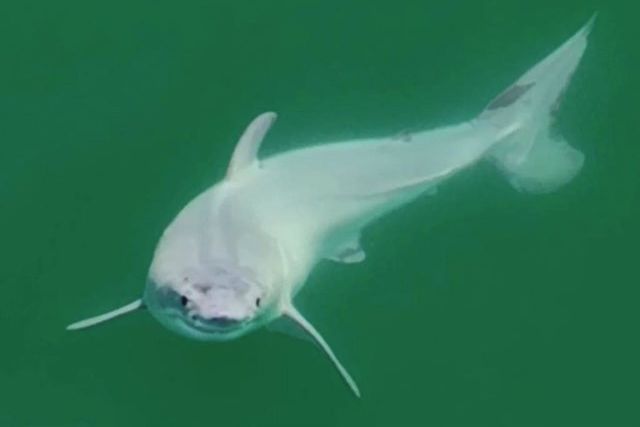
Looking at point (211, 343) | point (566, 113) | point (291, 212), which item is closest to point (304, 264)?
point (291, 212)

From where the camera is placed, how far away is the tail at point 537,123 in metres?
8.66

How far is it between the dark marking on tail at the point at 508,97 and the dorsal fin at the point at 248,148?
5.42ft

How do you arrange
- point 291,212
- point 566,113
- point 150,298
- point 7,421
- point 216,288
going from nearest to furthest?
point 216,288 → point 150,298 → point 291,212 → point 7,421 → point 566,113

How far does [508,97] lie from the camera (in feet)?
28.5

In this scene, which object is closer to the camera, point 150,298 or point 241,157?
point 150,298

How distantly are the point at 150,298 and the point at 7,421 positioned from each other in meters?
1.79

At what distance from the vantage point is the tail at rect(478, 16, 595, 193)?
8664mm

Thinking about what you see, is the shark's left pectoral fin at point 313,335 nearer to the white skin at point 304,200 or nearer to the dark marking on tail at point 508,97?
the white skin at point 304,200

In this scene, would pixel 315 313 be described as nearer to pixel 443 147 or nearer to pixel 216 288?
pixel 443 147

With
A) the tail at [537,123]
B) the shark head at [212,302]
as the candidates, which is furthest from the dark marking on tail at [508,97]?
the shark head at [212,302]

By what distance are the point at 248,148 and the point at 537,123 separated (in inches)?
83.4

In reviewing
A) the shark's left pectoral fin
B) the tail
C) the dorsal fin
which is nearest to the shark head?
the shark's left pectoral fin

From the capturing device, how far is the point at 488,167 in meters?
8.70

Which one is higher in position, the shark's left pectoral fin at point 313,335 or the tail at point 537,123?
the tail at point 537,123
